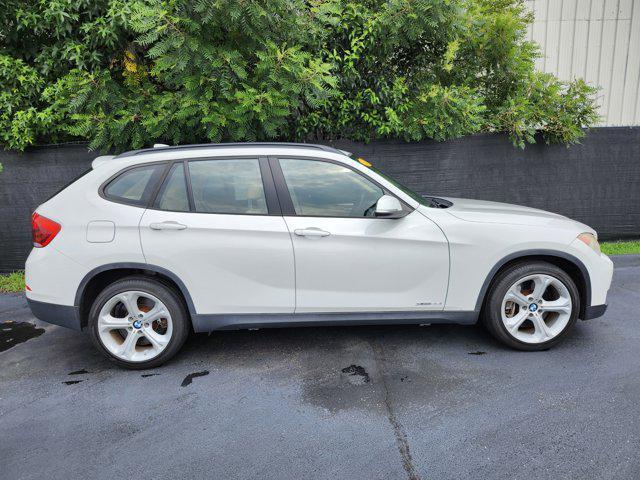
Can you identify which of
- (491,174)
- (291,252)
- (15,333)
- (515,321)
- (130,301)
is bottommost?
(15,333)

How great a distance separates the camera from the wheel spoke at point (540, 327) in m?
3.80

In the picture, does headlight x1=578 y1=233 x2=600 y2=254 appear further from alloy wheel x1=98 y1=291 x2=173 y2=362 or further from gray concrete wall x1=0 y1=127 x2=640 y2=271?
alloy wheel x1=98 y1=291 x2=173 y2=362

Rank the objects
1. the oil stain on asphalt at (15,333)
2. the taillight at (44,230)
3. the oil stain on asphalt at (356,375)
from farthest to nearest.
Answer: the oil stain on asphalt at (15,333), the taillight at (44,230), the oil stain on asphalt at (356,375)

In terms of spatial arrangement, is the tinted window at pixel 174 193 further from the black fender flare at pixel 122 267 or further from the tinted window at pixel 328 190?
the tinted window at pixel 328 190

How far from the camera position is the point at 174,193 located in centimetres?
366

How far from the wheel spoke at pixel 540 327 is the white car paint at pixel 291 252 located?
431 mm

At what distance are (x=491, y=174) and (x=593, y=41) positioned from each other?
498 centimetres

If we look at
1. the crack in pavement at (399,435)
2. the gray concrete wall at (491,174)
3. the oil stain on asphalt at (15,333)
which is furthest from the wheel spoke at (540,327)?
the oil stain on asphalt at (15,333)

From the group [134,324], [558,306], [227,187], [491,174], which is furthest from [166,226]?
[491,174]

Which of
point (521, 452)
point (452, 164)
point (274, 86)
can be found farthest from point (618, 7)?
point (521, 452)

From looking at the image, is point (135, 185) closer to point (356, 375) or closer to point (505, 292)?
point (356, 375)

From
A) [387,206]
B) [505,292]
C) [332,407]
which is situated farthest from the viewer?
[505,292]

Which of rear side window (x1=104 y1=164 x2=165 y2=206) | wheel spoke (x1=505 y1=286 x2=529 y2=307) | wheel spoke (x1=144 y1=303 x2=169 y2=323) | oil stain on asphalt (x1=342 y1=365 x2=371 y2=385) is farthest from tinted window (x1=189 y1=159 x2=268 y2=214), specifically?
wheel spoke (x1=505 y1=286 x2=529 y2=307)

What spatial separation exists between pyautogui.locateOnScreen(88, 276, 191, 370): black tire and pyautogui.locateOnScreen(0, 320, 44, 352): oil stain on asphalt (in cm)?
129
